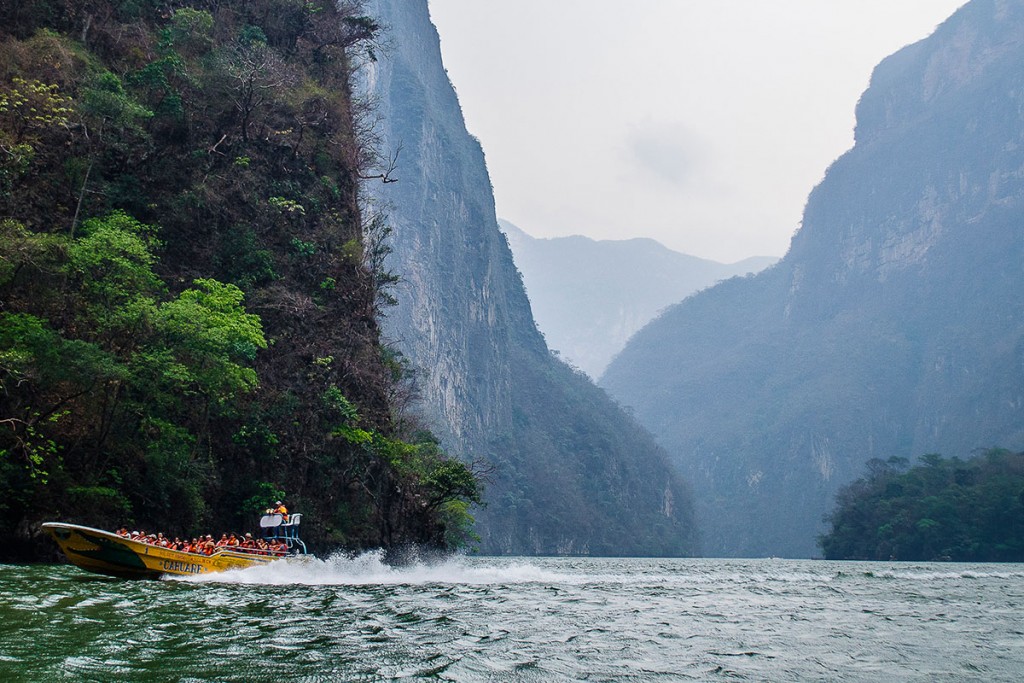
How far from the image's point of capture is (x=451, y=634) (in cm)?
1367

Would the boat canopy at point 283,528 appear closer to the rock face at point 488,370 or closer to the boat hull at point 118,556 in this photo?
the boat hull at point 118,556

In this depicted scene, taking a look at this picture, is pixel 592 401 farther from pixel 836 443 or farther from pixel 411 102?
pixel 411 102

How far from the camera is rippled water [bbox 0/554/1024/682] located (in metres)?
10.3

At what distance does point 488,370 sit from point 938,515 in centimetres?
8772

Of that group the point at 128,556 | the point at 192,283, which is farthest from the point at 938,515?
the point at 128,556

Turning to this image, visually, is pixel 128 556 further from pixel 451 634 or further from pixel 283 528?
pixel 451 634

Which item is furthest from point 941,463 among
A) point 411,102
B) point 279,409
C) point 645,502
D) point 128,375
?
point 411,102

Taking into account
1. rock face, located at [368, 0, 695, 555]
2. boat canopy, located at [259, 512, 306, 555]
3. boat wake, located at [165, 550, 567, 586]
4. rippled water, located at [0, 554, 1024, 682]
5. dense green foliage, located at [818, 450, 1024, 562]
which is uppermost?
A: rock face, located at [368, 0, 695, 555]

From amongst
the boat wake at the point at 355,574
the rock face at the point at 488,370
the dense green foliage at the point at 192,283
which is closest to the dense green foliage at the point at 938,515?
the rock face at the point at 488,370

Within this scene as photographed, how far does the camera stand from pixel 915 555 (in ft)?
274

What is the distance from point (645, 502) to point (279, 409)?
13962 cm

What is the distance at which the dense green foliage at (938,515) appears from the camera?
7831cm

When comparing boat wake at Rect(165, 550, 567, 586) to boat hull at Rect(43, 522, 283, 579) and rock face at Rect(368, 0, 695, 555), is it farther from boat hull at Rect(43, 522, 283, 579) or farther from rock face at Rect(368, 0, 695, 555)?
rock face at Rect(368, 0, 695, 555)

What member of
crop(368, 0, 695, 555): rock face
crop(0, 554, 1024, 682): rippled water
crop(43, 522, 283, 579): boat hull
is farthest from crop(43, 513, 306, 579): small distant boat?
crop(368, 0, 695, 555): rock face
